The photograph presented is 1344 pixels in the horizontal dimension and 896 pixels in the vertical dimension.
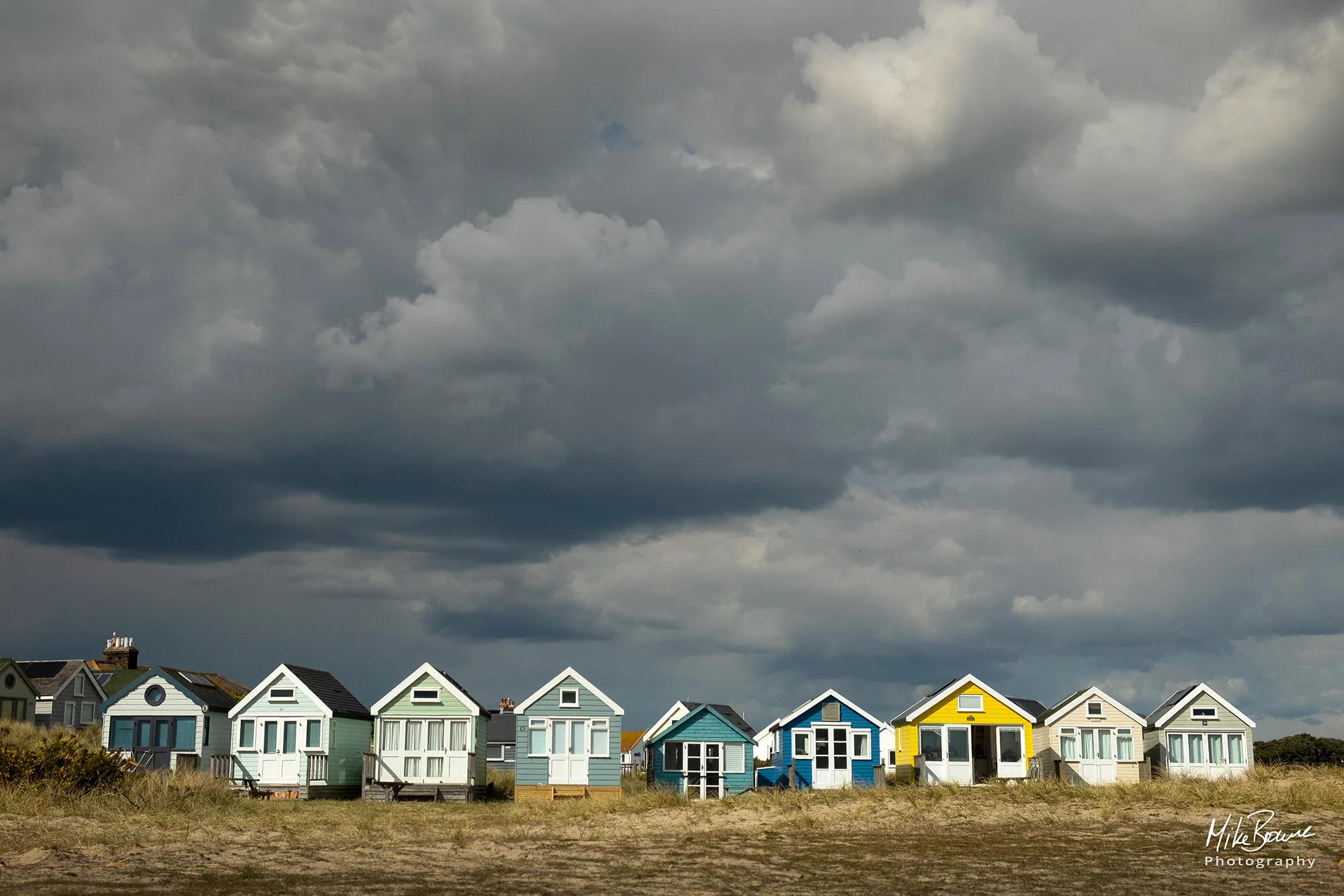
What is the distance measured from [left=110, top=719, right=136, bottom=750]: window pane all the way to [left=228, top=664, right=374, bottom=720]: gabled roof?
16.6ft

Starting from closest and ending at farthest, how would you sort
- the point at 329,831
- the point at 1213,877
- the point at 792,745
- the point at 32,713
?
the point at 1213,877, the point at 329,831, the point at 792,745, the point at 32,713

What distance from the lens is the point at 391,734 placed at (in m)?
43.6

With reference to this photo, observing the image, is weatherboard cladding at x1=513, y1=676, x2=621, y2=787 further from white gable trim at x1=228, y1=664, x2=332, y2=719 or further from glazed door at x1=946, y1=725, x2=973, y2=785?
glazed door at x1=946, y1=725, x2=973, y2=785

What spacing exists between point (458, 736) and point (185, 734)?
11799 mm

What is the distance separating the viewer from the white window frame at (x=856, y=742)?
45125mm

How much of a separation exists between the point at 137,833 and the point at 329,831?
390 centimetres

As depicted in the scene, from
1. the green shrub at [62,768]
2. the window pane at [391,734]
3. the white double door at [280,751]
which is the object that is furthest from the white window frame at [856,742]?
the green shrub at [62,768]

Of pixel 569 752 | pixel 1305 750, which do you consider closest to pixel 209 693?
pixel 569 752

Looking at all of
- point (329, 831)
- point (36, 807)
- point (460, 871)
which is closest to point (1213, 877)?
point (460, 871)

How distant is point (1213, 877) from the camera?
64.4 ft

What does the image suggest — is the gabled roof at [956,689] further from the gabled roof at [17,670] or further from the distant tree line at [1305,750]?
the gabled roof at [17,670]

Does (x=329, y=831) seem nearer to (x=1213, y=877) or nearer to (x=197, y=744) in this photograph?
(x=1213, y=877)

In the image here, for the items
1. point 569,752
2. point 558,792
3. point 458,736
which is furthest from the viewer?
point 458,736

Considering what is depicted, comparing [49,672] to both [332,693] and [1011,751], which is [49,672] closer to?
[332,693]
